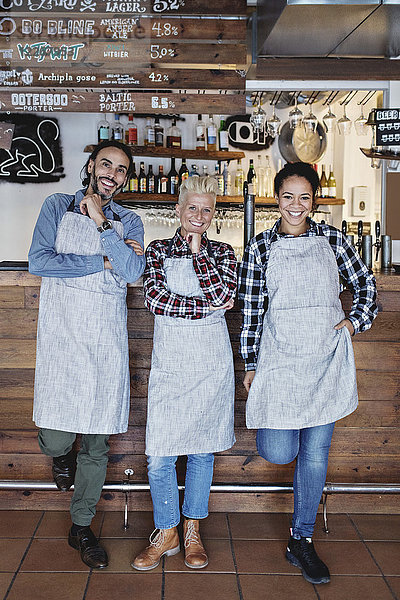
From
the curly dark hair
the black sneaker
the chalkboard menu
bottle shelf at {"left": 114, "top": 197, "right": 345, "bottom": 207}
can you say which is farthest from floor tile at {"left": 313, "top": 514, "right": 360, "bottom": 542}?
bottle shelf at {"left": 114, "top": 197, "right": 345, "bottom": 207}

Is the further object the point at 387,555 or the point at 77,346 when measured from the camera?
the point at 387,555

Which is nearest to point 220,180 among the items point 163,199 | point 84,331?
point 163,199

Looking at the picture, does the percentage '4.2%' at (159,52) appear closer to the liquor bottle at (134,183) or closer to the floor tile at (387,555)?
the liquor bottle at (134,183)

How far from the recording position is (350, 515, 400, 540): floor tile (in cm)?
278

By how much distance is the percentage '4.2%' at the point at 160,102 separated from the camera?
3541 mm

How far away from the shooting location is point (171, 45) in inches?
138

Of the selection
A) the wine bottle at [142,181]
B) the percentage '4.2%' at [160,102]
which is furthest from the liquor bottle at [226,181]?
the percentage '4.2%' at [160,102]

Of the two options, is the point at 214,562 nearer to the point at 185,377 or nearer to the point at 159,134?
the point at 185,377

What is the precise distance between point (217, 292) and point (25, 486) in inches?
53.3

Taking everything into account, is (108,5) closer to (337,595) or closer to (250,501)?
(250,501)

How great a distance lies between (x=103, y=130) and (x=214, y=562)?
13.1ft

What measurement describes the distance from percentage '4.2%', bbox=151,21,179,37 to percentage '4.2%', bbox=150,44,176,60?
67 millimetres

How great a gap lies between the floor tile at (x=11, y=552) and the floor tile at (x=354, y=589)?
1207 mm

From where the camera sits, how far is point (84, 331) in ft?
8.16
